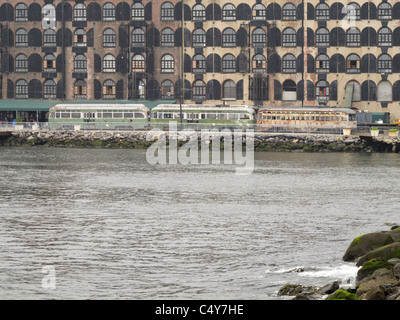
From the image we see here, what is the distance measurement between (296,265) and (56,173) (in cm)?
4511

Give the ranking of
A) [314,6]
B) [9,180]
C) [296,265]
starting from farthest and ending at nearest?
[314,6] < [9,180] < [296,265]

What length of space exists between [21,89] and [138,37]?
1876 centimetres

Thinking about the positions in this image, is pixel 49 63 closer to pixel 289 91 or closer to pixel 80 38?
pixel 80 38

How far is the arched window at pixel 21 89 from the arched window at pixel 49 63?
3678 millimetres

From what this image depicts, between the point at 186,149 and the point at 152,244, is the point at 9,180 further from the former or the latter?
the point at 186,149

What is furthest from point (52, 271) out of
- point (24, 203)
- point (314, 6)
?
point (314, 6)

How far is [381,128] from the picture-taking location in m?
112

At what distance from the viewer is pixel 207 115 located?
117375 mm

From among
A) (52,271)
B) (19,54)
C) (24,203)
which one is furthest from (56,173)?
(19,54)

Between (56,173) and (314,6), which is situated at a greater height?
(314,6)

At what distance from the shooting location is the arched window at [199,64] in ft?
406

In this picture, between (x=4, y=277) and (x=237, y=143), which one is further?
(x=237, y=143)

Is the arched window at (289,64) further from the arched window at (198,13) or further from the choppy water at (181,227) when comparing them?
the choppy water at (181,227)

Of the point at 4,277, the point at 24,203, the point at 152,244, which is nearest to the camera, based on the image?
the point at 4,277
